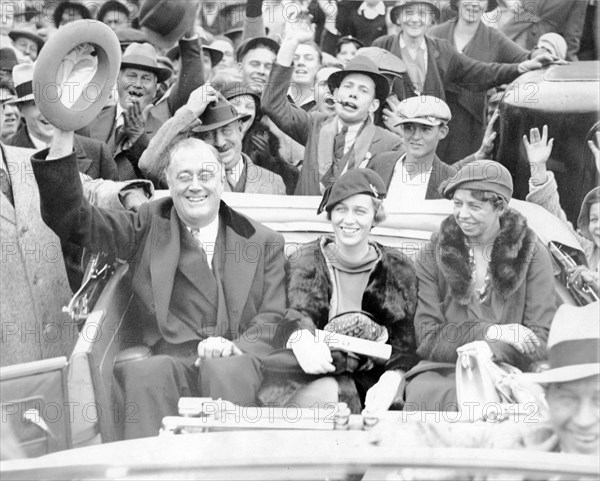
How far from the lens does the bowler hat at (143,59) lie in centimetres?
596

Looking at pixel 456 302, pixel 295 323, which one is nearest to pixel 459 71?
pixel 456 302

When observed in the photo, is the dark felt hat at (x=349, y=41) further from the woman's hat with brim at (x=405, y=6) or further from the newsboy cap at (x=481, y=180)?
the newsboy cap at (x=481, y=180)

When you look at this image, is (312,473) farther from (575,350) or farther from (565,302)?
(565,302)

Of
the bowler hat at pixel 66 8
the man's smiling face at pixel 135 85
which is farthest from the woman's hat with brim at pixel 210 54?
the bowler hat at pixel 66 8

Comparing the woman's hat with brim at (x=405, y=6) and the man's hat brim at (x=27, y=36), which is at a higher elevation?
the woman's hat with brim at (x=405, y=6)

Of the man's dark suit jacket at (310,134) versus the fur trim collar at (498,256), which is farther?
the man's dark suit jacket at (310,134)

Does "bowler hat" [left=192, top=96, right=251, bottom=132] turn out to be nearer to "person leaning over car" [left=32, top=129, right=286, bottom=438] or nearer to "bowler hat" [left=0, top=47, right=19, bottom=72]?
"person leaning over car" [left=32, top=129, right=286, bottom=438]

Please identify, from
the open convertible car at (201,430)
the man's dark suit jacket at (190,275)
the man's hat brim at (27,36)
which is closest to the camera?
the open convertible car at (201,430)

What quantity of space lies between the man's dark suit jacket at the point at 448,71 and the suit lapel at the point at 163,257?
4.66 feet

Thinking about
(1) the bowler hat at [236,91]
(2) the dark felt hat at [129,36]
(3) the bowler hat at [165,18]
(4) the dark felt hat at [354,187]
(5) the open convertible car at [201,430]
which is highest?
(3) the bowler hat at [165,18]

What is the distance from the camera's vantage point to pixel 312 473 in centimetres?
420

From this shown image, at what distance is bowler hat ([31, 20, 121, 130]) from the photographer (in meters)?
5.56

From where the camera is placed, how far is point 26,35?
6109 mm

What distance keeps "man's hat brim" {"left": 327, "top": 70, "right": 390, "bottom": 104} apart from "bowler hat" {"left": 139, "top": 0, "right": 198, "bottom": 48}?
2.67 ft
